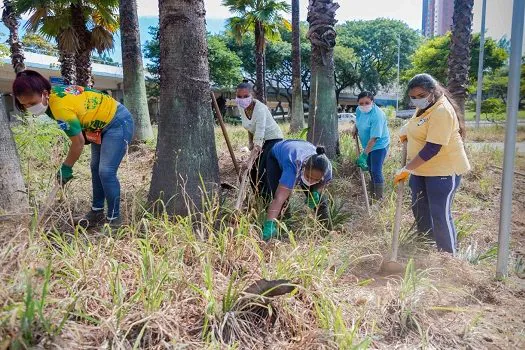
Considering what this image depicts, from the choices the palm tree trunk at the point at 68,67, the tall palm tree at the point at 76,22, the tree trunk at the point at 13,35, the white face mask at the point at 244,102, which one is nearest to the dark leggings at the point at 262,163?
the white face mask at the point at 244,102

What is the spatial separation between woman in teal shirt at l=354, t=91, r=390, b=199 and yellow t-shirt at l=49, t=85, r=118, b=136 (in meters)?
2.74

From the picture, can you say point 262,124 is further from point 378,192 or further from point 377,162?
point 378,192

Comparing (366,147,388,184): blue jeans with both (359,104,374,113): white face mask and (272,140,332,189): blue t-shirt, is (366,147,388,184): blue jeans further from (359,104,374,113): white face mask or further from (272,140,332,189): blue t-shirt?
(272,140,332,189): blue t-shirt

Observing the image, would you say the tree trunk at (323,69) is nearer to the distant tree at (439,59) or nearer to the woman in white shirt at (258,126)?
the woman in white shirt at (258,126)

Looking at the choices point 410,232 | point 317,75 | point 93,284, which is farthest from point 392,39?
point 93,284

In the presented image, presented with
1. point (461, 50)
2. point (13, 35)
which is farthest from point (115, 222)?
point (13, 35)

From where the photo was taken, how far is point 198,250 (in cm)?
244

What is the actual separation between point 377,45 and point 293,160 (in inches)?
1331

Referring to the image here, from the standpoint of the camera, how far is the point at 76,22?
10.5 meters

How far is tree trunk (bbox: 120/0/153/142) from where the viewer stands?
303 inches

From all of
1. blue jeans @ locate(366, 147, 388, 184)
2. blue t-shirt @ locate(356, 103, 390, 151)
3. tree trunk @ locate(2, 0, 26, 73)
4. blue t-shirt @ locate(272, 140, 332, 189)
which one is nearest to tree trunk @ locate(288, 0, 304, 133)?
tree trunk @ locate(2, 0, 26, 73)

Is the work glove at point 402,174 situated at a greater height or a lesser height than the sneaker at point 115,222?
greater

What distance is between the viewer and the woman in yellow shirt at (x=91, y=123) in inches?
117

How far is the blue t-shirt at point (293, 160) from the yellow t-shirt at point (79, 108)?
1.42 meters
